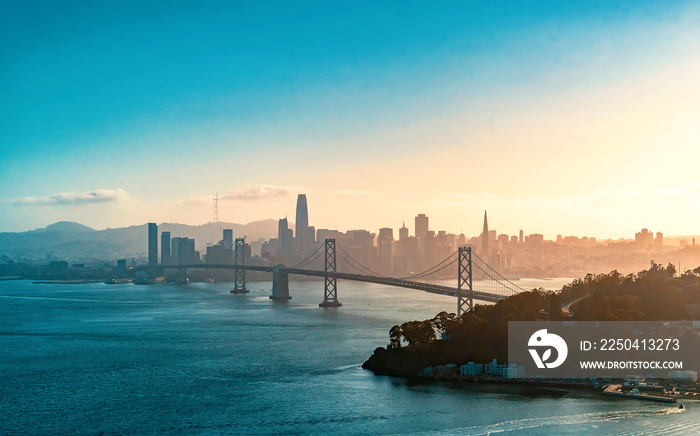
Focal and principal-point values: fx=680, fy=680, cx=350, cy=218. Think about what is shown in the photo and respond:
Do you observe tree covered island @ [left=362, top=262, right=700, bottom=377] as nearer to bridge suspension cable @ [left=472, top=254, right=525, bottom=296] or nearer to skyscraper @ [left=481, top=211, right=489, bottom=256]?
bridge suspension cable @ [left=472, top=254, right=525, bottom=296]

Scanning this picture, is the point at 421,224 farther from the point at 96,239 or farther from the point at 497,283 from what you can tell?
the point at 96,239

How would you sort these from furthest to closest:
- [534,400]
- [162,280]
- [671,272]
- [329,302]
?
[162,280]
[329,302]
[671,272]
[534,400]

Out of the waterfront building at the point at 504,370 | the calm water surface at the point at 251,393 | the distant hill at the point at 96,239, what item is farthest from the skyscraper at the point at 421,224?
the waterfront building at the point at 504,370

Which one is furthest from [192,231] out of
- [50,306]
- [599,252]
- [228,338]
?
[228,338]

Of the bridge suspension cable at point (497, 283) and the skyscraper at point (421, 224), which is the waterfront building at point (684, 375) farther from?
the skyscraper at point (421, 224)

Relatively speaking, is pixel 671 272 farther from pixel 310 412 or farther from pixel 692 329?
pixel 310 412

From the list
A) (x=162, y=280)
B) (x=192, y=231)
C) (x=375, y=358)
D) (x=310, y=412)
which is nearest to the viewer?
(x=310, y=412)

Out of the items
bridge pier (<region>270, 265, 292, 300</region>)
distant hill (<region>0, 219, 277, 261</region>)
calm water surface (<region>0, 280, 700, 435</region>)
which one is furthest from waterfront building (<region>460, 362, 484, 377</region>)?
distant hill (<region>0, 219, 277, 261</region>)

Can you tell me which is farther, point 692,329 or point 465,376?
point 692,329
